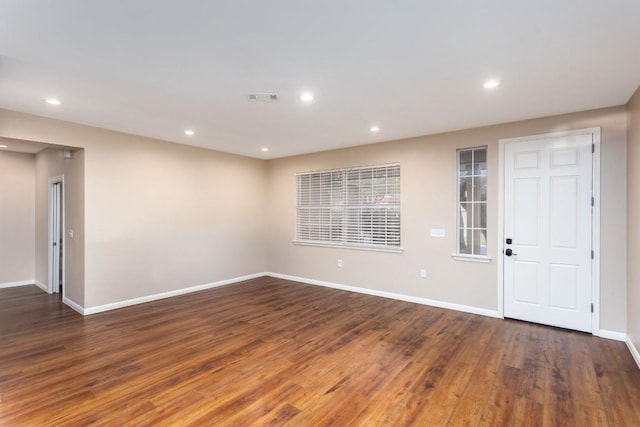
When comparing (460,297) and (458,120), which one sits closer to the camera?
(458,120)

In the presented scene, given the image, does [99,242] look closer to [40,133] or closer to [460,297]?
[40,133]

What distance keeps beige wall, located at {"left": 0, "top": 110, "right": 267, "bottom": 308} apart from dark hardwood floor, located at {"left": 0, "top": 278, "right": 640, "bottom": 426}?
2.55ft

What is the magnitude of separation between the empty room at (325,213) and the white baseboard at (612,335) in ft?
0.13

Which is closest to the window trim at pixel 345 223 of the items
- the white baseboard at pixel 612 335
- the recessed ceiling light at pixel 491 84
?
the recessed ceiling light at pixel 491 84

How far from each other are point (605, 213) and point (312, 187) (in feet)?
14.7

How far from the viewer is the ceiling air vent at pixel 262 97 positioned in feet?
10.6

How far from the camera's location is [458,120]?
4109mm

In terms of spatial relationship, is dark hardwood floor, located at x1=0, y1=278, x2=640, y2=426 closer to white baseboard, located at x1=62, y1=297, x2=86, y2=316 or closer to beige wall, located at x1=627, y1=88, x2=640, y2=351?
white baseboard, located at x1=62, y1=297, x2=86, y2=316

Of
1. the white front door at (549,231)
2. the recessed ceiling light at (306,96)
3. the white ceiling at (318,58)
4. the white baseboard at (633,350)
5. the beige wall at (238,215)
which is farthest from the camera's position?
the white front door at (549,231)

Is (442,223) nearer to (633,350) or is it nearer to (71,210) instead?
(633,350)

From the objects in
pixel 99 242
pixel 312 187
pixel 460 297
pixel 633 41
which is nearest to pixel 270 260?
pixel 312 187

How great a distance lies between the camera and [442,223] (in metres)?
4.77

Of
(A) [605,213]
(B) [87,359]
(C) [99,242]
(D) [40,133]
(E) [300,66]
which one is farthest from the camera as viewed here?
(C) [99,242]

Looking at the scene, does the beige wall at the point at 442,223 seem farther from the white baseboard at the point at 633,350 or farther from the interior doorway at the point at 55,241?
the interior doorway at the point at 55,241
